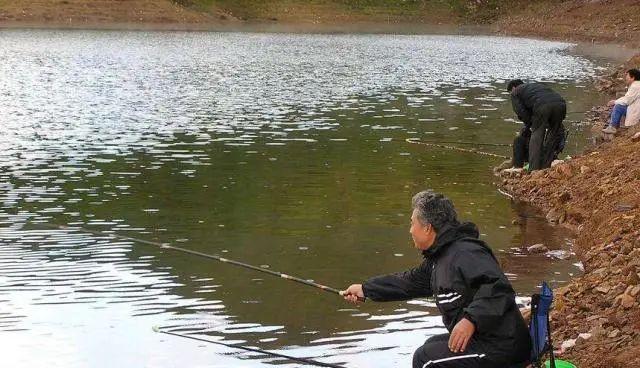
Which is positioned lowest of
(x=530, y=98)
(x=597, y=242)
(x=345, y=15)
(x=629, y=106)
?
(x=345, y=15)

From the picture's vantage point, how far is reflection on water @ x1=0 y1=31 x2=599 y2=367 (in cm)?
1015

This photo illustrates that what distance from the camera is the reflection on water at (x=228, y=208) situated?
10.1 metres

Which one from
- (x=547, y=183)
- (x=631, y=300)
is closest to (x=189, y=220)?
(x=547, y=183)

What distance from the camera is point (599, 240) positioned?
13281 mm

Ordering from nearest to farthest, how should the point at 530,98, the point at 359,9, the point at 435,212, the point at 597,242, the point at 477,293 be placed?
the point at 477,293, the point at 435,212, the point at 597,242, the point at 530,98, the point at 359,9

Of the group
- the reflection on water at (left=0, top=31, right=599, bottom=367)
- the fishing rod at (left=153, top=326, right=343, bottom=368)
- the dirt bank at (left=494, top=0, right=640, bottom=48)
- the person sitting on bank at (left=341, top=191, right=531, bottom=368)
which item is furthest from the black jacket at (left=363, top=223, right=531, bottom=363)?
the dirt bank at (left=494, top=0, right=640, bottom=48)

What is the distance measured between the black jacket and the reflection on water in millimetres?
2905

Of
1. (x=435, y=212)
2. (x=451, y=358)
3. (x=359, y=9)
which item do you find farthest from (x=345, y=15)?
(x=451, y=358)

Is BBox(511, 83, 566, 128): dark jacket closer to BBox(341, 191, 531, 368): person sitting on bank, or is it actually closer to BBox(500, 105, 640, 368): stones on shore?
BBox(500, 105, 640, 368): stones on shore

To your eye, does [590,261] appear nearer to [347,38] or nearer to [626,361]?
[626,361]

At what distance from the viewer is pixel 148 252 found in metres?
13.2

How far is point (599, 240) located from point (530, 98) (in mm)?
4700

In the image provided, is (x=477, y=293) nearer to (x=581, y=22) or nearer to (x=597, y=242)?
(x=597, y=242)

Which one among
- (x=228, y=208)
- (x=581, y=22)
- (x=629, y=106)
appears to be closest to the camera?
(x=228, y=208)
